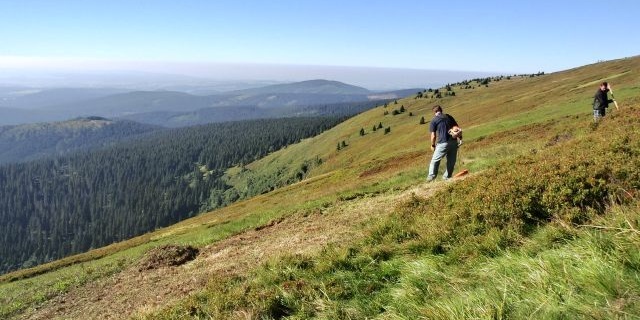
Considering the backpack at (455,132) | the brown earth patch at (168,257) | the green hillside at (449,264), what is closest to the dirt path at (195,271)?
the green hillside at (449,264)

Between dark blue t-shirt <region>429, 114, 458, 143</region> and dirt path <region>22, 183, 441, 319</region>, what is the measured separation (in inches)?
126

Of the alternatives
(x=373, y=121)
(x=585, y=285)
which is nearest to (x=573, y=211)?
(x=585, y=285)

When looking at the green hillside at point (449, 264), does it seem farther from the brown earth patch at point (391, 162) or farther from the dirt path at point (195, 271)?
the brown earth patch at point (391, 162)

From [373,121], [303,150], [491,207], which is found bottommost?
[303,150]

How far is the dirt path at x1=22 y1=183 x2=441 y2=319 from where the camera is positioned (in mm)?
11148

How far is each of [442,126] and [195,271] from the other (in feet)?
41.0

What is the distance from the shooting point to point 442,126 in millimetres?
19844

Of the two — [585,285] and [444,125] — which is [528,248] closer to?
[585,285]

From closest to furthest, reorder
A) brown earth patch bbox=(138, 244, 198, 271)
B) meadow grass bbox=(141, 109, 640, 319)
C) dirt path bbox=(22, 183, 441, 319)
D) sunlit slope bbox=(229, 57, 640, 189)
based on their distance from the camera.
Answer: meadow grass bbox=(141, 109, 640, 319)
dirt path bbox=(22, 183, 441, 319)
brown earth patch bbox=(138, 244, 198, 271)
sunlit slope bbox=(229, 57, 640, 189)

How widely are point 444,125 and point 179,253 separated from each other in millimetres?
12614

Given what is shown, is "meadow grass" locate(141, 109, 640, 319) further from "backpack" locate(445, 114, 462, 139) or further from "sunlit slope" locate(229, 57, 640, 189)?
"sunlit slope" locate(229, 57, 640, 189)

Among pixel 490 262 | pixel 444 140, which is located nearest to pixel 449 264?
pixel 490 262

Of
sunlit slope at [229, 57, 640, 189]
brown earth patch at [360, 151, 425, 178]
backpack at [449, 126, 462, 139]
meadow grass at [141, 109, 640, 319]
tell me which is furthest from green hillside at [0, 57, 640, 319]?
sunlit slope at [229, 57, 640, 189]

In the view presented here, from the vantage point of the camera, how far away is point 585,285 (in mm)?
4441
